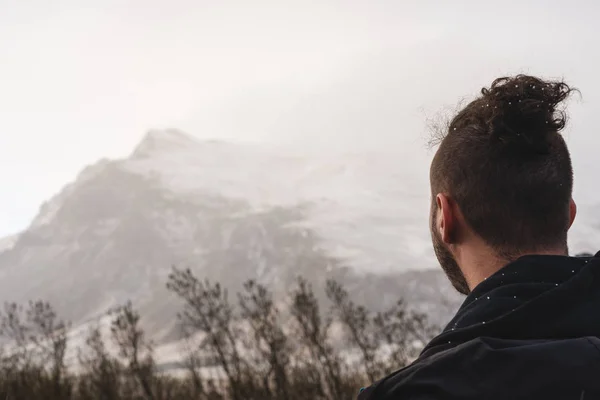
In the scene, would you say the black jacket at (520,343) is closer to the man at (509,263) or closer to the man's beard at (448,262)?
the man at (509,263)

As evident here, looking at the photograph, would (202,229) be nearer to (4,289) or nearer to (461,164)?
(4,289)

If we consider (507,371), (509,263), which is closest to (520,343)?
(507,371)

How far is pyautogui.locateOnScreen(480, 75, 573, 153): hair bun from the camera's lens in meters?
2.00

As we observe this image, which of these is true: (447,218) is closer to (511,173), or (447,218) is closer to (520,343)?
(511,173)

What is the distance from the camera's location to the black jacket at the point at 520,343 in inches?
58.2

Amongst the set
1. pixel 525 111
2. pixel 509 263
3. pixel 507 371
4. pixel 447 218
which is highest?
pixel 525 111

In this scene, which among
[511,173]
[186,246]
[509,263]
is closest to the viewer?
[509,263]

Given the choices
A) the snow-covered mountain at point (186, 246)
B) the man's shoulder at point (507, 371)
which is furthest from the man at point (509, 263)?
the snow-covered mountain at point (186, 246)

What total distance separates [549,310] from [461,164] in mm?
580

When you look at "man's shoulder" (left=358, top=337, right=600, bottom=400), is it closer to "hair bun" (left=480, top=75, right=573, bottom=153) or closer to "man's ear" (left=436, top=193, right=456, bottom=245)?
"man's ear" (left=436, top=193, right=456, bottom=245)

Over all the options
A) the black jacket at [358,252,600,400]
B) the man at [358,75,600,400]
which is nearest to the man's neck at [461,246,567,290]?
the man at [358,75,600,400]

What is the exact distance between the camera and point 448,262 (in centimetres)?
218

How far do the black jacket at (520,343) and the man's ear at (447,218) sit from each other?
28 centimetres

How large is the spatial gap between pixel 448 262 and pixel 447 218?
0.67 ft
